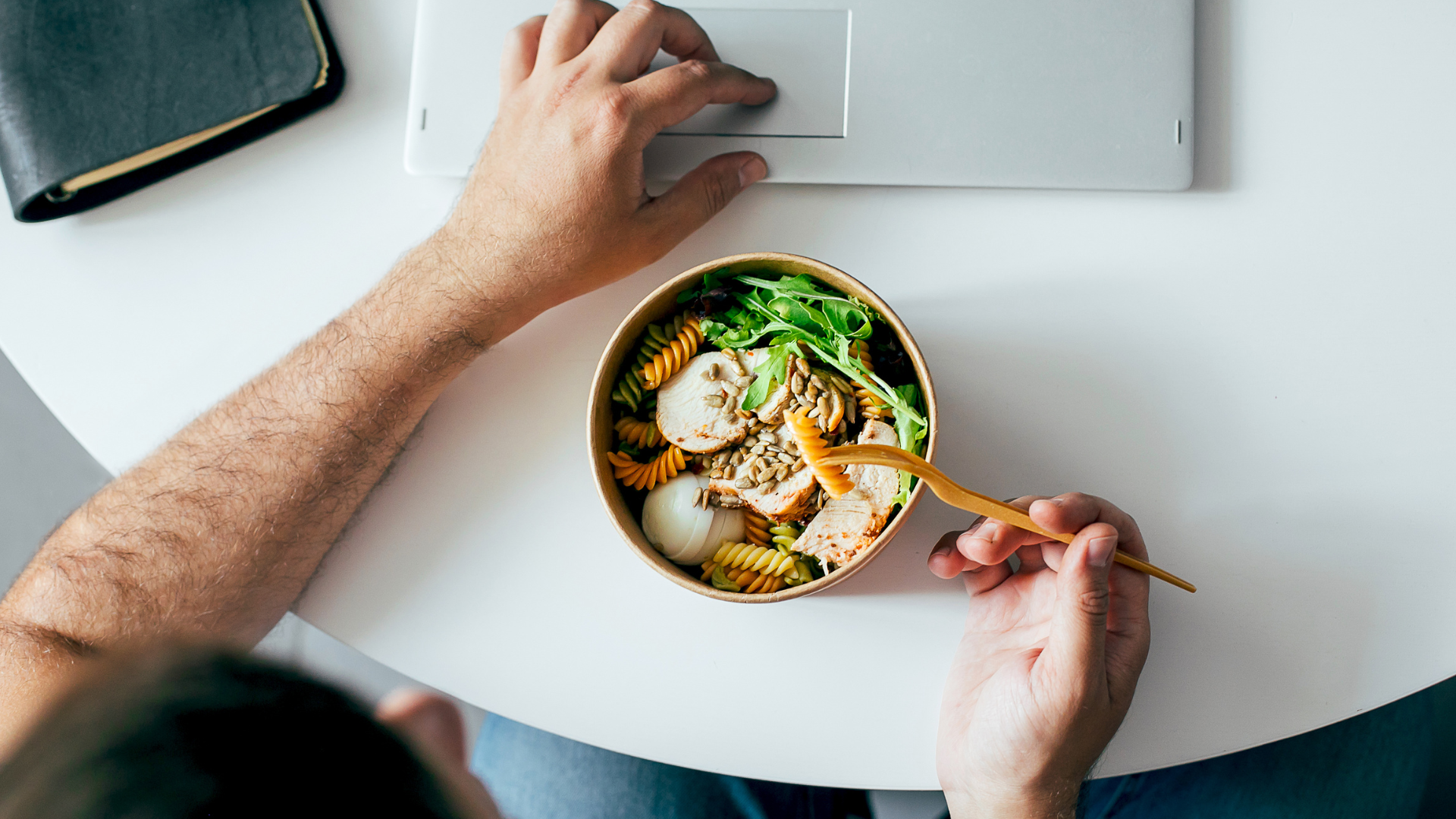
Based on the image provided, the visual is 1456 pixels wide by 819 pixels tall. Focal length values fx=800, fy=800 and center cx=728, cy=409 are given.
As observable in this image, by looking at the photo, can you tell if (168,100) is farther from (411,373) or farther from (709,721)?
(709,721)

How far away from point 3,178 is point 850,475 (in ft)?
3.29

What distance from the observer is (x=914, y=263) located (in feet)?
3.00

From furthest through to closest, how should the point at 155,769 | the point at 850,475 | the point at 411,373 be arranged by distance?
the point at 411,373, the point at 850,475, the point at 155,769

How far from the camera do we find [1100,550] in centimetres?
70

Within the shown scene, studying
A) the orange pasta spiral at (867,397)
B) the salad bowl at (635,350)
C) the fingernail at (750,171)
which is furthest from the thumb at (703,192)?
the orange pasta spiral at (867,397)

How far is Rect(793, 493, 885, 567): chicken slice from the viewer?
74 centimetres

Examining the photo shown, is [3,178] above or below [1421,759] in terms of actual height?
above

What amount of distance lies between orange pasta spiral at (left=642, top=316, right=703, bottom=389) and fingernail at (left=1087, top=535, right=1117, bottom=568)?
1.33 ft

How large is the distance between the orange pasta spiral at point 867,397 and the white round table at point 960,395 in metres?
0.14

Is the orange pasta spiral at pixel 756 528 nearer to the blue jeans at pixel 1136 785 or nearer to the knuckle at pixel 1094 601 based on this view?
the knuckle at pixel 1094 601

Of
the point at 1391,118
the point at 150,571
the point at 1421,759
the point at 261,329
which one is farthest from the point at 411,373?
the point at 1421,759

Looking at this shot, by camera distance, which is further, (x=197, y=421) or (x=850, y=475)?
(x=197, y=421)

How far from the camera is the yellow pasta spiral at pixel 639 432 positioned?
2.67 feet

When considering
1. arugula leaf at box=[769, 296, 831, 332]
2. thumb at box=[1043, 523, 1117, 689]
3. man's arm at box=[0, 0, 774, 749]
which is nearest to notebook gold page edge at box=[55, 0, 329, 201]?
man's arm at box=[0, 0, 774, 749]
